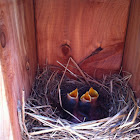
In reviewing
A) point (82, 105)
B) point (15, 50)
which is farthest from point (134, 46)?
point (15, 50)

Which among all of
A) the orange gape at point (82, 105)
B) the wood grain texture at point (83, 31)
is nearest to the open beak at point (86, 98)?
the orange gape at point (82, 105)

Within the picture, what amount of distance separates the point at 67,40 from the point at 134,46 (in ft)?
1.18

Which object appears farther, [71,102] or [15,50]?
[71,102]

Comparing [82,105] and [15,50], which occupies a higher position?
[15,50]

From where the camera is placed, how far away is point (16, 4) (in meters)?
0.75

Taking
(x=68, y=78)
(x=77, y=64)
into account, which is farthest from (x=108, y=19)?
(x=68, y=78)

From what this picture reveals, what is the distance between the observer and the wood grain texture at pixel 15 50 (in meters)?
0.65

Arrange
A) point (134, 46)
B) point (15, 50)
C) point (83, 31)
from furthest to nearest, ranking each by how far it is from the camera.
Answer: point (83, 31)
point (134, 46)
point (15, 50)

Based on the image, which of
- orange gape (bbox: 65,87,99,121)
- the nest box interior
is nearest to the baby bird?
orange gape (bbox: 65,87,99,121)

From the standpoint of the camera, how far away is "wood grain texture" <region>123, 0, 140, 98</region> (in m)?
0.90

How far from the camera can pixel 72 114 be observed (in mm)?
962

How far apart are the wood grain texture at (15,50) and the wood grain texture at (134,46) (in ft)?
1.65

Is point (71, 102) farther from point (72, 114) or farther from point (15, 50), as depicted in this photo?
point (15, 50)

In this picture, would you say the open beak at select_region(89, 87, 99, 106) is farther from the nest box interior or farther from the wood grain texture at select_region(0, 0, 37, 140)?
the wood grain texture at select_region(0, 0, 37, 140)
